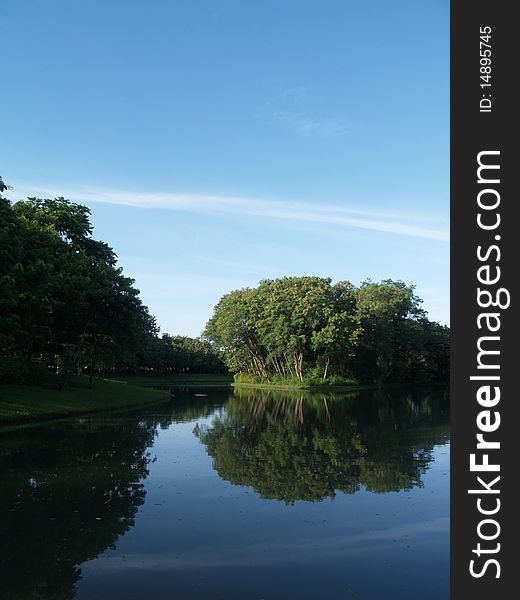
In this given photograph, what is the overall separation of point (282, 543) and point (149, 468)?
25.9 ft

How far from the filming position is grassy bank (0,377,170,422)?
27266 mm

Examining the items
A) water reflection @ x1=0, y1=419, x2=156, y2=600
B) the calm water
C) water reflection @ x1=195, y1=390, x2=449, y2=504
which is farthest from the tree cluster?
the calm water

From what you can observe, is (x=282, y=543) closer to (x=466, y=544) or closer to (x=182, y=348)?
(x=466, y=544)

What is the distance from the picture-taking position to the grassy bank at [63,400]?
27266mm

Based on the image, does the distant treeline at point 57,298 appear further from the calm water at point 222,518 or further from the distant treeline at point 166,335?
the calm water at point 222,518

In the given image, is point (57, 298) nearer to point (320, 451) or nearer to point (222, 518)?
point (320, 451)

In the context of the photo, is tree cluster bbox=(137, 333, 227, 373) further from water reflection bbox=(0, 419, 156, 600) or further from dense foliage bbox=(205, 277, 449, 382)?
water reflection bbox=(0, 419, 156, 600)

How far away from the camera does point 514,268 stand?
7.41 m

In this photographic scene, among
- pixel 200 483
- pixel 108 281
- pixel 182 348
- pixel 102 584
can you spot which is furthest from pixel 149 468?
pixel 182 348

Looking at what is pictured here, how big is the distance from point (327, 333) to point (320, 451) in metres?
52.7

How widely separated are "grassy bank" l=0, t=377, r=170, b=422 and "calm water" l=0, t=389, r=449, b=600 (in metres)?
5.31

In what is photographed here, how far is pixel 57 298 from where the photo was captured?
36.1m

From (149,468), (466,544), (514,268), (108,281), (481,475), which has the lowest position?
(149,468)

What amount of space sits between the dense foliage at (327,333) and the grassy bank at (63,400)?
105 ft
